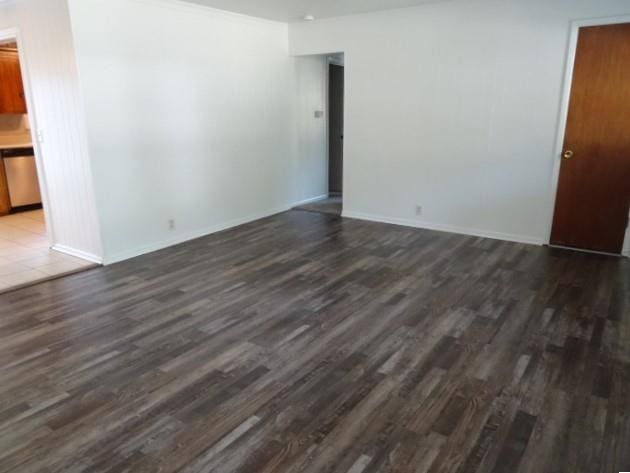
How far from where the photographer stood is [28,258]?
15.4ft

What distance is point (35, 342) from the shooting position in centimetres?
302

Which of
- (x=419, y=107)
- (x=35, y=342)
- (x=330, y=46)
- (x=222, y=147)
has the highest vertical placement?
(x=330, y=46)

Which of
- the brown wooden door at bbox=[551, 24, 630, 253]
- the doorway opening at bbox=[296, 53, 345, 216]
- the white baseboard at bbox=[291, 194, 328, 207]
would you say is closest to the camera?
the brown wooden door at bbox=[551, 24, 630, 253]

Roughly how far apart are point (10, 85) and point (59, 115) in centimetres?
311

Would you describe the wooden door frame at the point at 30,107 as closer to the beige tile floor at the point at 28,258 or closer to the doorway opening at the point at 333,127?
the beige tile floor at the point at 28,258

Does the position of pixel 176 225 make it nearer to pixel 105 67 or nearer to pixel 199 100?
pixel 199 100

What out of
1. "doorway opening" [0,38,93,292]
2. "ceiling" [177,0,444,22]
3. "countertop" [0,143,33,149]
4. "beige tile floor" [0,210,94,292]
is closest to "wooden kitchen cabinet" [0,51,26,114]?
"doorway opening" [0,38,93,292]

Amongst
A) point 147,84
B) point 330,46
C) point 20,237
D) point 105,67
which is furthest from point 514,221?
point 20,237

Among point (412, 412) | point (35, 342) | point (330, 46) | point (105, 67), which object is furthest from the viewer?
point (330, 46)

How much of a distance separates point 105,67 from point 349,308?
3.16 m

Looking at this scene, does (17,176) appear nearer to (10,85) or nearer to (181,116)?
(10,85)

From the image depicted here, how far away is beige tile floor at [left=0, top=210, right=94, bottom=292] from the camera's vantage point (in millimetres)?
4195

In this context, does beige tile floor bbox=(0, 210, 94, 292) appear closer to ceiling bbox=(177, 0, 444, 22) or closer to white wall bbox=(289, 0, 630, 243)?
ceiling bbox=(177, 0, 444, 22)

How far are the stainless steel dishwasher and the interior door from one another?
4.58 meters
